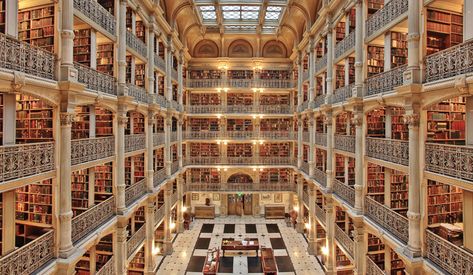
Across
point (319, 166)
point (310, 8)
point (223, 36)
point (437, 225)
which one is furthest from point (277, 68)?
point (437, 225)

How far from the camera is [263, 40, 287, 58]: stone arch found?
2088cm

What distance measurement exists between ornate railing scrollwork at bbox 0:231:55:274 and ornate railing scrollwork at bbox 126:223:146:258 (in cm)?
395

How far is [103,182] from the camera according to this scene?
9.70m

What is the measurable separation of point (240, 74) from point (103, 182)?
43.4 ft

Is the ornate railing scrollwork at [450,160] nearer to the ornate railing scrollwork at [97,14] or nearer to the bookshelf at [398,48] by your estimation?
the bookshelf at [398,48]

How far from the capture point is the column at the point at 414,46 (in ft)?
21.0

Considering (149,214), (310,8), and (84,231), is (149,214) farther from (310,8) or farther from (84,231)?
(310,8)

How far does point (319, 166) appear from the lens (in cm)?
1489

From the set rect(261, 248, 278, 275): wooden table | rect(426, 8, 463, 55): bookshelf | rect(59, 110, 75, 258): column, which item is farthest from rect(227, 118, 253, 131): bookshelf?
rect(59, 110, 75, 258): column

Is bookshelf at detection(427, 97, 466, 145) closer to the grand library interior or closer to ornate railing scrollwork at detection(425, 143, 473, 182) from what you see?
the grand library interior

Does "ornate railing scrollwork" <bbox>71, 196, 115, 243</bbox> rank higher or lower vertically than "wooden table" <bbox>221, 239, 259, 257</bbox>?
higher

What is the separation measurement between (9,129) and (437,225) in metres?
8.58

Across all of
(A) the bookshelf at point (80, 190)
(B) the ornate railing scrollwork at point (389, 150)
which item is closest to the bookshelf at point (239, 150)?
(B) the ornate railing scrollwork at point (389, 150)

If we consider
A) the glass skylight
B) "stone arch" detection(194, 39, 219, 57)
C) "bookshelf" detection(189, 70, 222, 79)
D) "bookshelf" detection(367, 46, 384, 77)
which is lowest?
"bookshelf" detection(367, 46, 384, 77)
